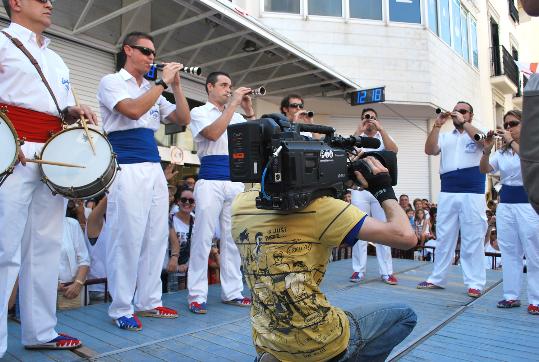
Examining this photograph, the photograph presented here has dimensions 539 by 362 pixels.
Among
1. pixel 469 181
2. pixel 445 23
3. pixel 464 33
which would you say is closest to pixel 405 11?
pixel 445 23

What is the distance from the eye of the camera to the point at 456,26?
17297 mm

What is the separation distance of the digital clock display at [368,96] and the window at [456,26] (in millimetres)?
7458

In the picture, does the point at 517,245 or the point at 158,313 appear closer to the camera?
the point at 158,313

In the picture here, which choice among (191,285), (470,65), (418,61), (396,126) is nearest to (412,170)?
(396,126)

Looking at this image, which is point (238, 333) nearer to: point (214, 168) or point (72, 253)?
point (214, 168)

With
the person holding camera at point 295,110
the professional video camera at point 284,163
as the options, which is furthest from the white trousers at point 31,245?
the person holding camera at point 295,110

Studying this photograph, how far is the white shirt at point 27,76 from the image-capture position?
264 cm

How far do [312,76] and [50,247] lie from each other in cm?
903

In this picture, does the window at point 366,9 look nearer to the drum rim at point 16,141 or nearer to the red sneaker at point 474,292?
the red sneaker at point 474,292

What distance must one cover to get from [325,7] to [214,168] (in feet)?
37.9

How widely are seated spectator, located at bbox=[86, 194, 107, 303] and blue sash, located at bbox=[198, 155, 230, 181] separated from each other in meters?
1.07

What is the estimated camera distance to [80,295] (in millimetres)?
4043

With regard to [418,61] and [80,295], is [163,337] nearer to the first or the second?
[80,295]

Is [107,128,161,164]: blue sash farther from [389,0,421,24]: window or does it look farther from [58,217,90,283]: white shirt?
[389,0,421,24]: window
